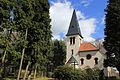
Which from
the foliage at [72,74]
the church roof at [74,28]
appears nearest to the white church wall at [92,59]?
the church roof at [74,28]

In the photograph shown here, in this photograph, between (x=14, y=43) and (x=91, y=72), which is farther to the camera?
(x=91, y=72)

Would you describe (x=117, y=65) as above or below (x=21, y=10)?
below

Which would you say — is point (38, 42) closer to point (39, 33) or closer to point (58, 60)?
point (39, 33)

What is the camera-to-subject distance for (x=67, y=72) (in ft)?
126

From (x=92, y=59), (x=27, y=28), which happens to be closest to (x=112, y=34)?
(x=27, y=28)

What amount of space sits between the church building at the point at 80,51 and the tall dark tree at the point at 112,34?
60.9 feet

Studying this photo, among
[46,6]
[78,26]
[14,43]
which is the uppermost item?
[78,26]

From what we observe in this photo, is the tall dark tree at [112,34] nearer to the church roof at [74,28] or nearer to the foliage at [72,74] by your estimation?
the foliage at [72,74]

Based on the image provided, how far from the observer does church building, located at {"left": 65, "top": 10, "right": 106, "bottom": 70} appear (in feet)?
191

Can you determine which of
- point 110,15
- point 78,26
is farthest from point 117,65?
point 78,26

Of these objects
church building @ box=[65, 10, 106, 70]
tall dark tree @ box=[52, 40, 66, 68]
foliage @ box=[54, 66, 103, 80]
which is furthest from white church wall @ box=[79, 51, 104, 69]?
foliage @ box=[54, 66, 103, 80]

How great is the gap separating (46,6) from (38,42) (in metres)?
5.88

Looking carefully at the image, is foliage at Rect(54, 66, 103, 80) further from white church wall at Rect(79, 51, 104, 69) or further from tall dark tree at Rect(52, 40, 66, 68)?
tall dark tree at Rect(52, 40, 66, 68)

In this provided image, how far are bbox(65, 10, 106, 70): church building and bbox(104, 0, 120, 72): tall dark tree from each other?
18.6m
